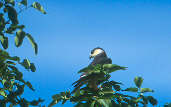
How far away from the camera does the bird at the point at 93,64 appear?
118 inches

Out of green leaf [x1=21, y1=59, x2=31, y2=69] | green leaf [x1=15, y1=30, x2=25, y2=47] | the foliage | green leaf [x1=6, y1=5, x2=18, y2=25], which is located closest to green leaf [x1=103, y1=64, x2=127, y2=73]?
the foliage

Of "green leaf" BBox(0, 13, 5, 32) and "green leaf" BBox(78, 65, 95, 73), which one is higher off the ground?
"green leaf" BBox(0, 13, 5, 32)

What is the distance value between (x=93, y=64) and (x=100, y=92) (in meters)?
0.68

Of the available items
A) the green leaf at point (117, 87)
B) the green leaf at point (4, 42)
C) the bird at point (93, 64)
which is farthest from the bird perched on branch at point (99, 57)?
the green leaf at point (4, 42)

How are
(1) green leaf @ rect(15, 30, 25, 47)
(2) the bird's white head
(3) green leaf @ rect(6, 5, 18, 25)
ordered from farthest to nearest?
1. (2) the bird's white head
2. (3) green leaf @ rect(6, 5, 18, 25)
3. (1) green leaf @ rect(15, 30, 25, 47)

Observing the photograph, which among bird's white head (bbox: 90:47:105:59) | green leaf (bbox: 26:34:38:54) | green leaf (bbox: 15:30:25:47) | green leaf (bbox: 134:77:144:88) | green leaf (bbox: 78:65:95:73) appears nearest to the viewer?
green leaf (bbox: 15:30:25:47)

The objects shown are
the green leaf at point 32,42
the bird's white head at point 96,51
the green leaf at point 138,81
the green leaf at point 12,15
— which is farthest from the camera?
the bird's white head at point 96,51

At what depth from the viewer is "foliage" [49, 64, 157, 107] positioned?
276 cm

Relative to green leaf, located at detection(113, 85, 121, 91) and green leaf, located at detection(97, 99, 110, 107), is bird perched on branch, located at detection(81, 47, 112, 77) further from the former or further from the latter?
green leaf, located at detection(97, 99, 110, 107)

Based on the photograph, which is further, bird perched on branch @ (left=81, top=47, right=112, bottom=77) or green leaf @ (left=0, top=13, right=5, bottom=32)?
bird perched on branch @ (left=81, top=47, right=112, bottom=77)

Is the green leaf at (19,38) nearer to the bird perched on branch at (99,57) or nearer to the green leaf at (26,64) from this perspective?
the green leaf at (26,64)

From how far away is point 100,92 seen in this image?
9.67 ft

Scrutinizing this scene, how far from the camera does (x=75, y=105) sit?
299cm

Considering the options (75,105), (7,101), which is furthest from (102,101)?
(7,101)
